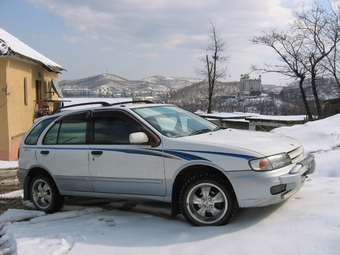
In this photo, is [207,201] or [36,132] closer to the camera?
[207,201]

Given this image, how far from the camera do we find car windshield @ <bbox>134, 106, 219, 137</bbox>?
4844mm

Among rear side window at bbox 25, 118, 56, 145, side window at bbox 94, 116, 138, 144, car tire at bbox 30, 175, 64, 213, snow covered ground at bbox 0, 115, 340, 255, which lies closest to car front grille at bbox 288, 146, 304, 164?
snow covered ground at bbox 0, 115, 340, 255

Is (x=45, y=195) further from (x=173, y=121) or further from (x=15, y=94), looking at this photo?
(x=15, y=94)

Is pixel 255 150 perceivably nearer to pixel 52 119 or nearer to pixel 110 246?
pixel 110 246

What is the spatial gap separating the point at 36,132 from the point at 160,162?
8.41 feet

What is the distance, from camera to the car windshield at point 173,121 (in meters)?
4.84

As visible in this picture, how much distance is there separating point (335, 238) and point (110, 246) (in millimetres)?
2318

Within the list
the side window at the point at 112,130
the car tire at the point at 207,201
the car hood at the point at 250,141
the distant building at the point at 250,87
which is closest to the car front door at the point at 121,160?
the side window at the point at 112,130

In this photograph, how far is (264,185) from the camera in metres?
3.96

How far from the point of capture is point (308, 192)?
4.93 metres

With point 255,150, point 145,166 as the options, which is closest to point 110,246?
point 145,166

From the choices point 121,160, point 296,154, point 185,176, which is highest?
point 296,154

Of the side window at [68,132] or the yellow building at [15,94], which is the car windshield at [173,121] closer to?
the side window at [68,132]

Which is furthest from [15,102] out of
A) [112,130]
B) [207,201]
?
[207,201]
